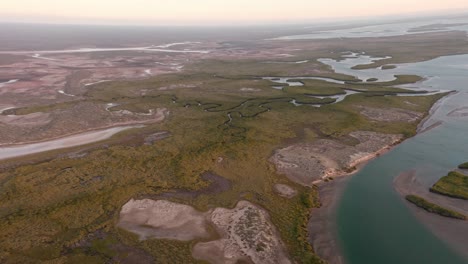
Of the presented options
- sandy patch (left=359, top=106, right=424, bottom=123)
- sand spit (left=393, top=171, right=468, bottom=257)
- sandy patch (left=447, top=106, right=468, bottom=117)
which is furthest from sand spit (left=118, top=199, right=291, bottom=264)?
sandy patch (left=447, top=106, right=468, bottom=117)

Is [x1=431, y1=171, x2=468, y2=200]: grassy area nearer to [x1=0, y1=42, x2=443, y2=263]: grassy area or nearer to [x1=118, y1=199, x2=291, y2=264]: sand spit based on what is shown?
[x1=0, y1=42, x2=443, y2=263]: grassy area

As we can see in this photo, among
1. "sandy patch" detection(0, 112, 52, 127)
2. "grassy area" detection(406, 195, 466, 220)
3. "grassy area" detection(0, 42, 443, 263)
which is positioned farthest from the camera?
"sandy patch" detection(0, 112, 52, 127)

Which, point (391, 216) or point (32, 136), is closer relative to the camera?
point (391, 216)

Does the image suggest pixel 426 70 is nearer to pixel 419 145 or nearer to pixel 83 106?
pixel 419 145

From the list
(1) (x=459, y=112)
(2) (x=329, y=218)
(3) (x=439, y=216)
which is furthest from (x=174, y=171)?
(1) (x=459, y=112)

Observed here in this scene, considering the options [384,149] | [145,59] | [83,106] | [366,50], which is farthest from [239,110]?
[366,50]

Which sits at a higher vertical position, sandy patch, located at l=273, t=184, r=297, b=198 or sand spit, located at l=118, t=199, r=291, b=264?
sandy patch, located at l=273, t=184, r=297, b=198

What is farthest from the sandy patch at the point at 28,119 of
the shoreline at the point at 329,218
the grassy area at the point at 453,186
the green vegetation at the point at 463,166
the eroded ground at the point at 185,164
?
the green vegetation at the point at 463,166
